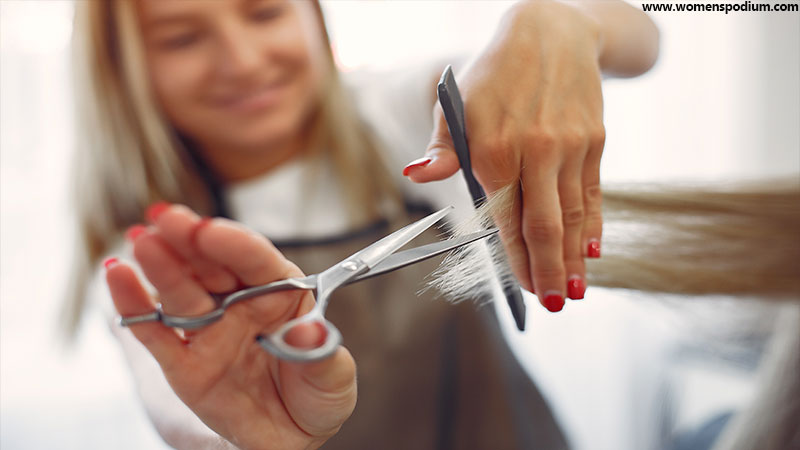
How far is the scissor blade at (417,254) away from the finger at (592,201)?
54 millimetres

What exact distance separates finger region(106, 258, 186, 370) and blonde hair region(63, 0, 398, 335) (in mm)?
250

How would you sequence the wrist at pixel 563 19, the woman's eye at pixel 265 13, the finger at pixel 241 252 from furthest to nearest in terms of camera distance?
the woman's eye at pixel 265 13 → the wrist at pixel 563 19 → the finger at pixel 241 252

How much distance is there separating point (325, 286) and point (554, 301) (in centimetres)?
13

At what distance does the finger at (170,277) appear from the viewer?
0.22m

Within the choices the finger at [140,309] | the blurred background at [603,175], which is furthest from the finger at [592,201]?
the finger at [140,309]

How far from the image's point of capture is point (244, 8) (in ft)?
1.33

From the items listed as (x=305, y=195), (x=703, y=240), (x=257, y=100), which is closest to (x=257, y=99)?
(x=257, y=100)

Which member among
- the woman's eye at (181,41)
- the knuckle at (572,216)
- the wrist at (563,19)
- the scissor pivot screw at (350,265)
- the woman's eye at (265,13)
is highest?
the woman's eye at (265,13)

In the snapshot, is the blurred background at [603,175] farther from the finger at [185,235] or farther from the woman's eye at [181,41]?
the finger at [185,235]

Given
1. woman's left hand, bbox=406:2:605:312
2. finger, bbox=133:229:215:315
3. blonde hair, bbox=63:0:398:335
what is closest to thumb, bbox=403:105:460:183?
woman's left hand, bbox=406:2:605:312

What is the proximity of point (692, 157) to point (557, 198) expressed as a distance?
1.51ft

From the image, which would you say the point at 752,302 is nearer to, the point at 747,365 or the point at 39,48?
the point at 747,365

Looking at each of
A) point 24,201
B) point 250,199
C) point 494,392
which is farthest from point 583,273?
point 24,201

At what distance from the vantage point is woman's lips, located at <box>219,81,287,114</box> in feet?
1.44
